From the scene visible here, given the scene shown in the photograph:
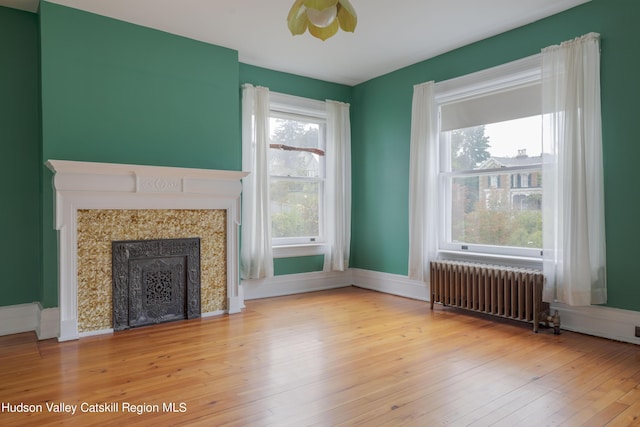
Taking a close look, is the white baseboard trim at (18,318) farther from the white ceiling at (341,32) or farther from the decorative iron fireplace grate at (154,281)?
the white ceiling at (341,32)

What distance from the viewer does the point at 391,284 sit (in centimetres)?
565

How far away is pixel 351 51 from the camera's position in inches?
194

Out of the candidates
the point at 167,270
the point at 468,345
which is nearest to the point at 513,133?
the point at 468,345

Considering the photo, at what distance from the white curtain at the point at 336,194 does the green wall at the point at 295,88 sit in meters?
0.20

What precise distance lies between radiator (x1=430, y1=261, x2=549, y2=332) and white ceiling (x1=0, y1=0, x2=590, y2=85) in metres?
2.44

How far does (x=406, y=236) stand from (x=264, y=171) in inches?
78.6

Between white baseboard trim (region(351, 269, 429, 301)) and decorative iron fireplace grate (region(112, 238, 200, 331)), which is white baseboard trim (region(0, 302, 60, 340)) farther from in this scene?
white baseboard trim (region(351, 269, 429, 301))

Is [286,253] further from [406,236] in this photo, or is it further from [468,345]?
[468,345]

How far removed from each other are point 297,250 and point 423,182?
1886mm

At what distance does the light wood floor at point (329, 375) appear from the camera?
2301mm

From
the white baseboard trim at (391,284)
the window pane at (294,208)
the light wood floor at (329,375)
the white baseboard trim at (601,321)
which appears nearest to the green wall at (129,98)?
the window pane at (294,208)

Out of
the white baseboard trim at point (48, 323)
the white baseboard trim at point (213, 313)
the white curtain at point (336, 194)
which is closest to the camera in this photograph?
the white baseboard trim at point (48, 323)

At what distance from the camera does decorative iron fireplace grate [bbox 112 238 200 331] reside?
12.9 ft

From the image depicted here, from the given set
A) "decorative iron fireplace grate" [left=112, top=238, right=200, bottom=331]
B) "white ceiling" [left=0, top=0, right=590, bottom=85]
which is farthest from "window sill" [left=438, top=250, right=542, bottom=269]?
"decorative iron fireplace grate" [left=112, top=238, right=200, bottom=331]
